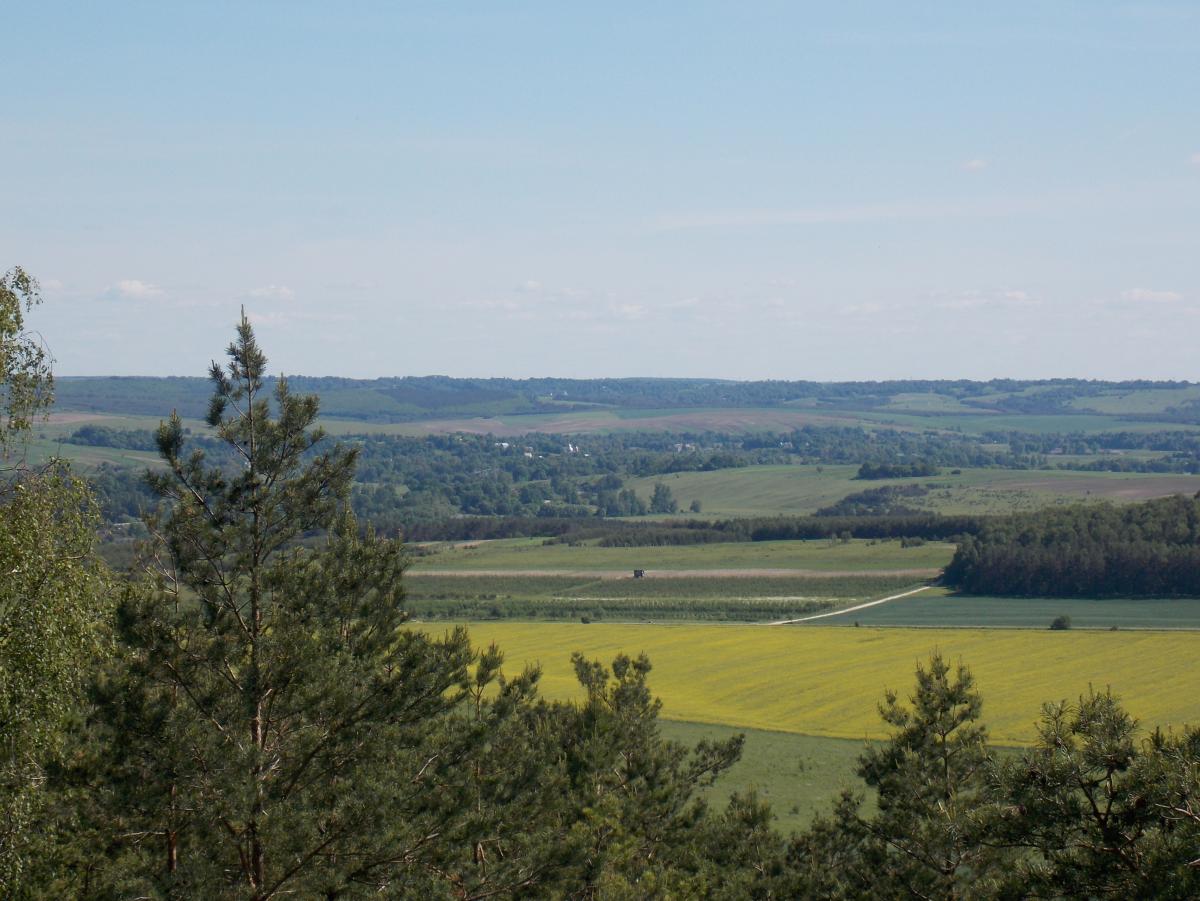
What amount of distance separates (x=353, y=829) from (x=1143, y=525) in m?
87.5

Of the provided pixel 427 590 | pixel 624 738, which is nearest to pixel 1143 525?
pixel 427 590

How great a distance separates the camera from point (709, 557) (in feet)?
397

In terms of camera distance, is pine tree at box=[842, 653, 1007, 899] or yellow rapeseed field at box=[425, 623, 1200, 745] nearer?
pine tree at box=[842, 653, 1007, 899]

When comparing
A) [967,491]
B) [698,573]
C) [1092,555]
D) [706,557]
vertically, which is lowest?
[698,573]

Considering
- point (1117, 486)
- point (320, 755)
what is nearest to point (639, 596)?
point (1117, 486)

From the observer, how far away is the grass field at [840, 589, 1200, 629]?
252 ft

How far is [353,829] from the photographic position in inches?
724

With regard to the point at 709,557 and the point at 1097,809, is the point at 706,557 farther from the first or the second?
the point at 1097,809

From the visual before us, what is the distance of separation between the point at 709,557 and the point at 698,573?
10.5m

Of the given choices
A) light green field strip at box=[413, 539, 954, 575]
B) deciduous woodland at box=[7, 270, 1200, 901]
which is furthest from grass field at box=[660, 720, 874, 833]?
light green field strip at box=[413, 539, 954, 575]

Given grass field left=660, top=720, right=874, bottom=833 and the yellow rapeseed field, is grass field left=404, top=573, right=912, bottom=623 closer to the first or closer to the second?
the yellow rapeseed field

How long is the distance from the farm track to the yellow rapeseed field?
980 inches

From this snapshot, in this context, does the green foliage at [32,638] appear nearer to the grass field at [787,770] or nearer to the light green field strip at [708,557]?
the grass field at [787,770]

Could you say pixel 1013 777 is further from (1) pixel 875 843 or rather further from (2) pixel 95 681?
(2) pixel 95 681
